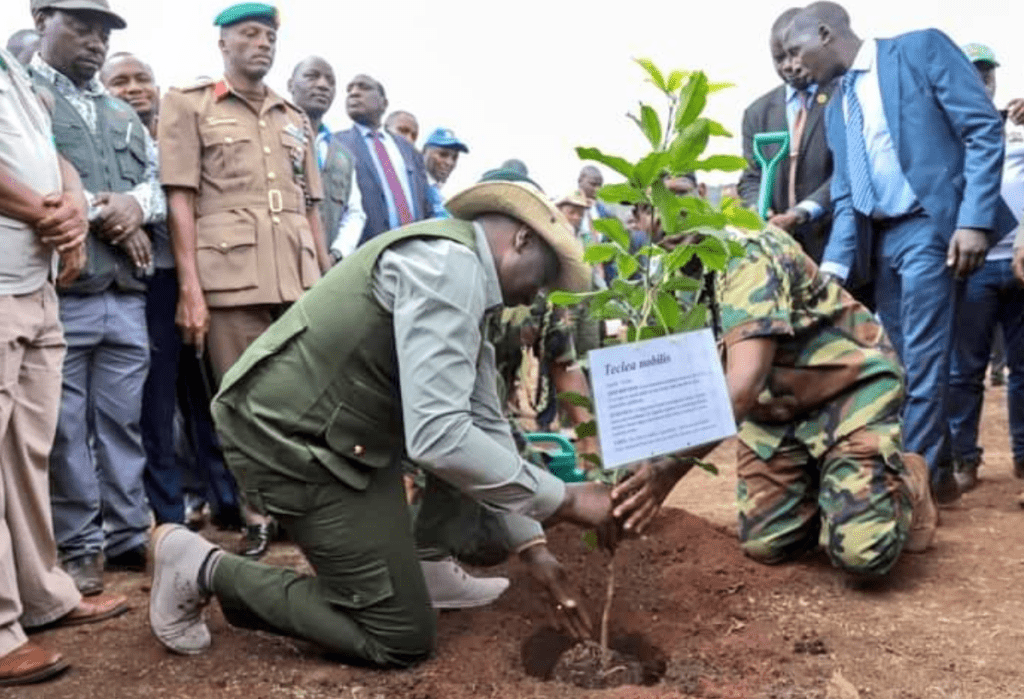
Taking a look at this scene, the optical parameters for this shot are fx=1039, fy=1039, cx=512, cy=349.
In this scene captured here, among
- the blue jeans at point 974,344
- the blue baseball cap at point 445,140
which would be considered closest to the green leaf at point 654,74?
Answer: the blue jeans at point 974,344

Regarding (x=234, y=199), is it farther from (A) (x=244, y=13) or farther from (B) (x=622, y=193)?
(B) (x=622, y=193)

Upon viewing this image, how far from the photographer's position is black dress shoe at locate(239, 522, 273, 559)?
373 centimetres

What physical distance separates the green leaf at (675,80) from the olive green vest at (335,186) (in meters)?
2.84

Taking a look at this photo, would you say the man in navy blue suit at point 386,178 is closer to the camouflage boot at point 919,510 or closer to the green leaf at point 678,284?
the camouflage boot at point 919,510

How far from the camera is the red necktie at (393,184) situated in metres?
5.68

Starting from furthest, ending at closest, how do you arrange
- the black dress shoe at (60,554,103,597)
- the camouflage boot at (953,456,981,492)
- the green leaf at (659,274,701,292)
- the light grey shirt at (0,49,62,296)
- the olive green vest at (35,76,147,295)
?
1. the camouflage boot at (953,456,981,492)
2. the olive green vest at (35,76,147,295)
3. the black dress shoe at (60,554,103,597)
4. the light grey shirt at (0,49,62,296)
5. the green leaf at (659,274,701,292)

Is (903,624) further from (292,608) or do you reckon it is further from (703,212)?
(292,608)

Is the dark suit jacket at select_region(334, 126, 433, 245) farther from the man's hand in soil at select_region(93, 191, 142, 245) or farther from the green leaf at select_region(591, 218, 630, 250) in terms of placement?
the green leaf at select_region(591, 218, 630, 250)

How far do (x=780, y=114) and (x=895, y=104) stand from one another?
806 mm

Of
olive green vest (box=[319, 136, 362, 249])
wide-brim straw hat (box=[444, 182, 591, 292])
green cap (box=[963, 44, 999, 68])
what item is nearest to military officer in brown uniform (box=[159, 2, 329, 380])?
olive green vest (box=[319, 136, 362, 249])

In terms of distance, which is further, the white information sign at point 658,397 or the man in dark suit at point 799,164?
the man in dark suit at point 799,164

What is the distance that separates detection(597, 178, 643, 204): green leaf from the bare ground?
110cm

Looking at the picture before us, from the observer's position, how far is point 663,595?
323 centimetres

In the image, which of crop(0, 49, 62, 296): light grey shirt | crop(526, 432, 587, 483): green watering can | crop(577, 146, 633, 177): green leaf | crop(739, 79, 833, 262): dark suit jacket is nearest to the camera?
crop(577, 146, 633, 177): green leaf
